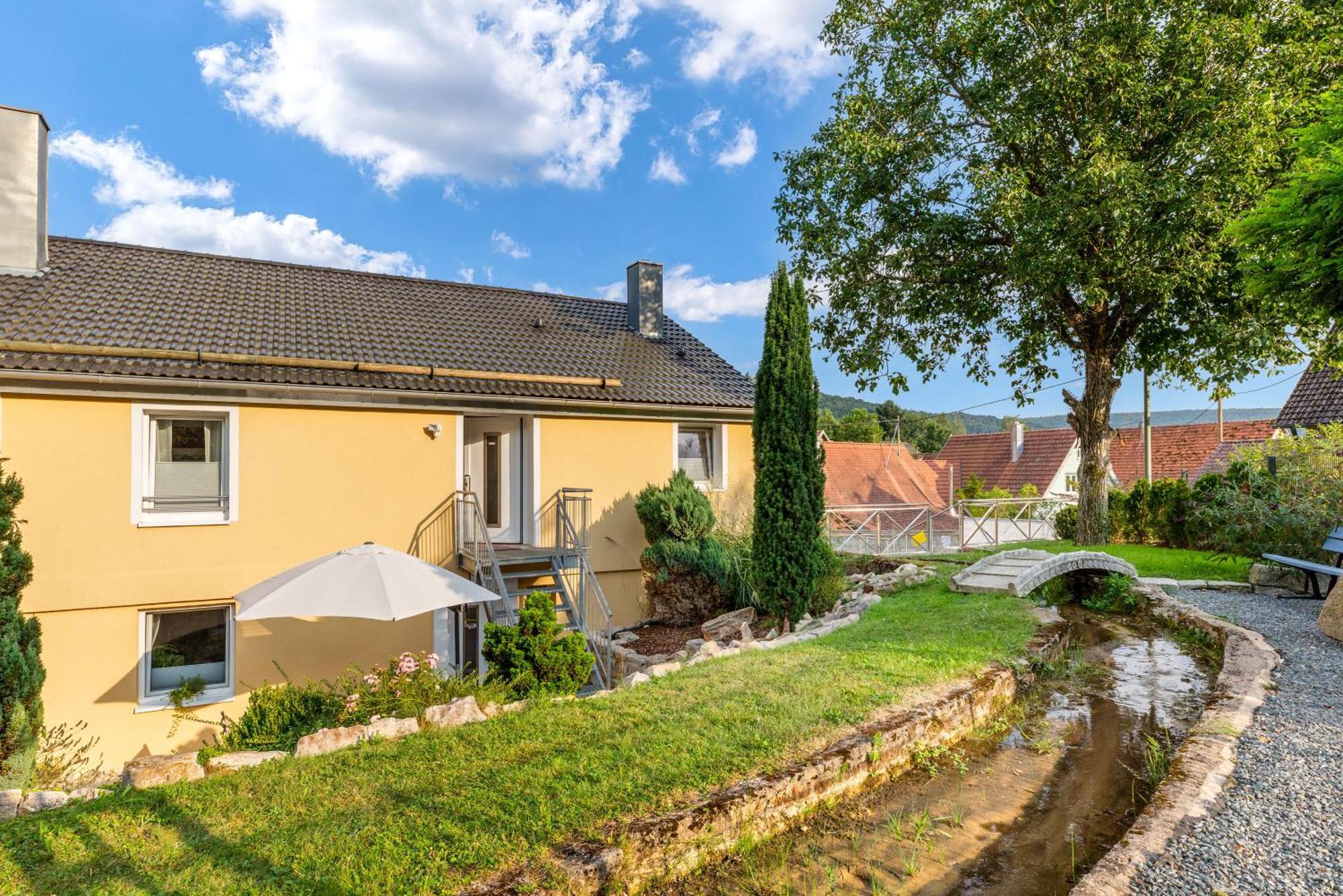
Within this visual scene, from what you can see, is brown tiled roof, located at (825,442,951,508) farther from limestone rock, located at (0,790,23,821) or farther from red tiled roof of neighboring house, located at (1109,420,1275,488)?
limestone rock, located at (0,790,23,821)

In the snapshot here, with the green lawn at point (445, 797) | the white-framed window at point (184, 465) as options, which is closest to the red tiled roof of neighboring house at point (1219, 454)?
the green lawn at point (445, 797)

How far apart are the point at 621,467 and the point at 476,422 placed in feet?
8.71

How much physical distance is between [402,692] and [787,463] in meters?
5.94

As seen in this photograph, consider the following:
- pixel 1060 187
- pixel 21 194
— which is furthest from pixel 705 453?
pixel 21 194

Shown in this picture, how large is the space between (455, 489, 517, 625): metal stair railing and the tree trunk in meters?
12.0

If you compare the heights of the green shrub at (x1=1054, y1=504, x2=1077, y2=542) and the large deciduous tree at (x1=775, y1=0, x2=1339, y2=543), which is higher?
the large deciduous tree at (x1=775, y1=0, x2=1339, y2=543)

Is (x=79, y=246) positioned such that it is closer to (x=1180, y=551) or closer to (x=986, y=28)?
(x=986, y=28)

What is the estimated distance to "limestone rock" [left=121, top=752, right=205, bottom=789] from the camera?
436 centimetres

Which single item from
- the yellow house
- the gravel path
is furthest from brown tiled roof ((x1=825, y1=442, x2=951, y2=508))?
the gravel path

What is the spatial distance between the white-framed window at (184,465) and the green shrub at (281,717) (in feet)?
9.01

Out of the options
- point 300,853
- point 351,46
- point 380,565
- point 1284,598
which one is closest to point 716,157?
point 351,46

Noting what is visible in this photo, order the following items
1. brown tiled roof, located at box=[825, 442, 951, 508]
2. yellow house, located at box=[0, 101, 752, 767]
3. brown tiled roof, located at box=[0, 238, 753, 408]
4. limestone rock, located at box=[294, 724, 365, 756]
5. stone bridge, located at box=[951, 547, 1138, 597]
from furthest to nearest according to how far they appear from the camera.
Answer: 1. brown tiled roof, located at box=[825, 442, 951, 508]
2. stone bridge, located at box=[951, 547, 1138, 597]
3. brown tiled roof, located at box=[0, 238, 753, 408]
4. yellow house, located at box=[0, 101, 752, 767]
5. limestone rock, located at box=[294, 724, 365, 756]

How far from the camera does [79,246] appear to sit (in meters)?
11.2

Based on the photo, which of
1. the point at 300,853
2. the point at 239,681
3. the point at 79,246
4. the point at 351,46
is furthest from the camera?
the point at 79,246
